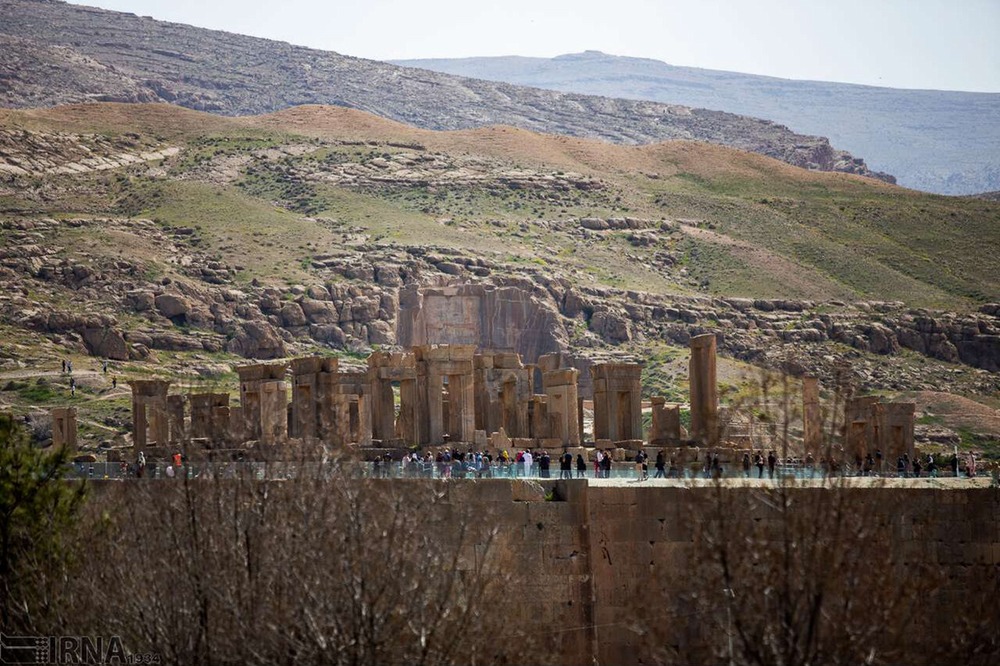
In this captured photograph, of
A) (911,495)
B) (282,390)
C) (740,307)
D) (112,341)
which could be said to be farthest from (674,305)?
(911,495)

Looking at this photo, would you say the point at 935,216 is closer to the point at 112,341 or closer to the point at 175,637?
the point at 112,341

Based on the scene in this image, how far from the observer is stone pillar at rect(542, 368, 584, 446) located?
60688 millimetres

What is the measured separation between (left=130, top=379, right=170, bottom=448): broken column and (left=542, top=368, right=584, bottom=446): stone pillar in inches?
454

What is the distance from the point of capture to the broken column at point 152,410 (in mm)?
63094

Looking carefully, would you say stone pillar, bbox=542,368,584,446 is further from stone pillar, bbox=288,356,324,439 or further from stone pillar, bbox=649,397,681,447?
stone pillar, bbox=288,356,324,439

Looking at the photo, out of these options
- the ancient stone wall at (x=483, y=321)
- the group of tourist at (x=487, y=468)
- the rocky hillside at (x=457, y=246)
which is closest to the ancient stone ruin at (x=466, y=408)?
the group of tourist at (x=487, y=468)

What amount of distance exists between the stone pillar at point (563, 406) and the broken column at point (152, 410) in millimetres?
11542

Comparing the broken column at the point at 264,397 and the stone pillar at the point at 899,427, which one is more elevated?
the broken column at the point at 264,397

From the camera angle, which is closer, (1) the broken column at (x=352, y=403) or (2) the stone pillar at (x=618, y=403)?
(1) the broken column at (x=352, y=403)

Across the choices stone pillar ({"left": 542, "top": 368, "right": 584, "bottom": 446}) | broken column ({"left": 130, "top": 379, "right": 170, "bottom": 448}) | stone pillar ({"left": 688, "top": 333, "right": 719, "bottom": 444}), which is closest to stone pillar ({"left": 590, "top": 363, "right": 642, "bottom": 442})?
stone pillar ({"left": 542, "top": 368, "right": 584, "bottom": 446})

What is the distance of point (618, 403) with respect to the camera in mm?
63562

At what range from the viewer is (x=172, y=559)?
3591cm

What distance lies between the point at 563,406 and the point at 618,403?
8.78 feet

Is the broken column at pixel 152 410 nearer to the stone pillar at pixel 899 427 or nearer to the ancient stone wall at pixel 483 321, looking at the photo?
the stone pillar at pixel 899 427
